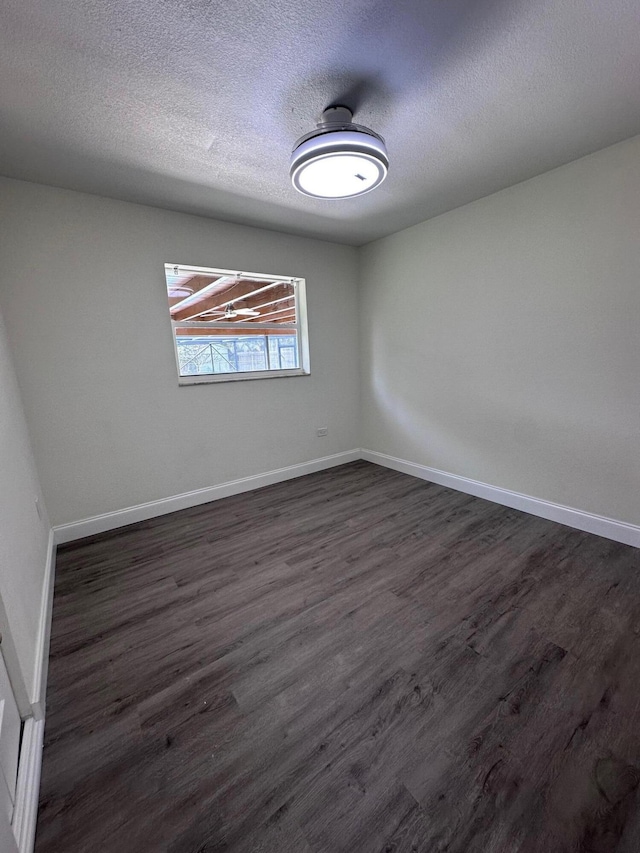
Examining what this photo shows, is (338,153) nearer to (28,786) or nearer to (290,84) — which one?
(290,84)

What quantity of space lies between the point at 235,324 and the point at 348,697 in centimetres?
298

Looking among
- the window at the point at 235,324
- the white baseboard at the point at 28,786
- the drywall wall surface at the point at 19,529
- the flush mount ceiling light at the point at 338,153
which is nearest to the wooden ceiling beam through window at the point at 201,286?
the window at the point at 235,324

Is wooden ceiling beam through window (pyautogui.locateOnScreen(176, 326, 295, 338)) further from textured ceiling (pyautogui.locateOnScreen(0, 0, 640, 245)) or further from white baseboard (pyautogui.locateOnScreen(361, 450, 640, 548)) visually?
white baseboard (pyautogui.locateOnScreen(361, 450, 640, 548))

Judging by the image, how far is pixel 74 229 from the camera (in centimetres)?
235

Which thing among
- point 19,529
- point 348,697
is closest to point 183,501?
point 19,529

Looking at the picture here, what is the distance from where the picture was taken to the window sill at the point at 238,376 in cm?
301

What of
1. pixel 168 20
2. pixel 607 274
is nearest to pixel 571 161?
pixel 607 274

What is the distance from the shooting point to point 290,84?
1.46m

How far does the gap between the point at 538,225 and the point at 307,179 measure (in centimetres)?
178

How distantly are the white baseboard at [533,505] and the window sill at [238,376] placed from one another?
5.00ft

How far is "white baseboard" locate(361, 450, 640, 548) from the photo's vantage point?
7.49 feet

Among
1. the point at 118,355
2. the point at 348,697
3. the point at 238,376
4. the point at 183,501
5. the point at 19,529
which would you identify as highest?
the point at 118,355

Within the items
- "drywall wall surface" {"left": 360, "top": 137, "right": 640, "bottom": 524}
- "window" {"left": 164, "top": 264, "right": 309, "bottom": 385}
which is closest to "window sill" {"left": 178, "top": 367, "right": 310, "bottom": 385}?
"window" {"left": 164, "top": 264, "right": 309, "bottom": 385}

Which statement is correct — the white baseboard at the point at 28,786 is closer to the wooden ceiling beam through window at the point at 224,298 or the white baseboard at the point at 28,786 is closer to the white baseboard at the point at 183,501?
the white baseboard at the point at 183,501
